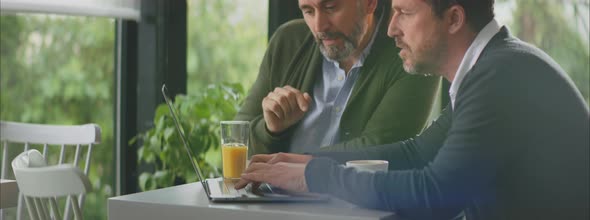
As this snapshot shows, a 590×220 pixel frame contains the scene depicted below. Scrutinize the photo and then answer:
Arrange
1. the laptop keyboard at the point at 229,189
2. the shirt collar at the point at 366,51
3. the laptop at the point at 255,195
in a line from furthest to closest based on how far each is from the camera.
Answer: the shirt collar at the point at 366,51, the laptop keyboard at the point at 229,189, the laptop at the point at 255,195

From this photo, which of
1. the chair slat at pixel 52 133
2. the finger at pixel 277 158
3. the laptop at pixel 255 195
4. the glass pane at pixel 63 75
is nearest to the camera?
the laptop at pixel 255 195

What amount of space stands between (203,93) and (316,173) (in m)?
2.07

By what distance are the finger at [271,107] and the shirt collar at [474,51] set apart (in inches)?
51.7

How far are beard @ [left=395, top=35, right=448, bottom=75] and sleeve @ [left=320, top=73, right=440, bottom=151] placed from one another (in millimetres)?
710

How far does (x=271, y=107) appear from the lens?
10.6 ft

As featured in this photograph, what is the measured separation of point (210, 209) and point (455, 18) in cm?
73

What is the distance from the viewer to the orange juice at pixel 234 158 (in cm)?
213

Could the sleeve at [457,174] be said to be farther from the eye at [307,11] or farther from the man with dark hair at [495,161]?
the eye at [307,11]

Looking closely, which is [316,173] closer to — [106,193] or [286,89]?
[286,89]

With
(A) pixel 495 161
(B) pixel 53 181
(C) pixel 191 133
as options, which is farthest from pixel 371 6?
(B) pixel 53 181

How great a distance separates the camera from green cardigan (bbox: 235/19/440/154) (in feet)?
9.80

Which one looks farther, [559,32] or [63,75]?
[63,75]

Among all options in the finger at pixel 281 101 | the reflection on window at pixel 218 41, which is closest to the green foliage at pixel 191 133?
the reflection on window at pixel 218 41

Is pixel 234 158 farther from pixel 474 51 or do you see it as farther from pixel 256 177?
pixel 474 51
